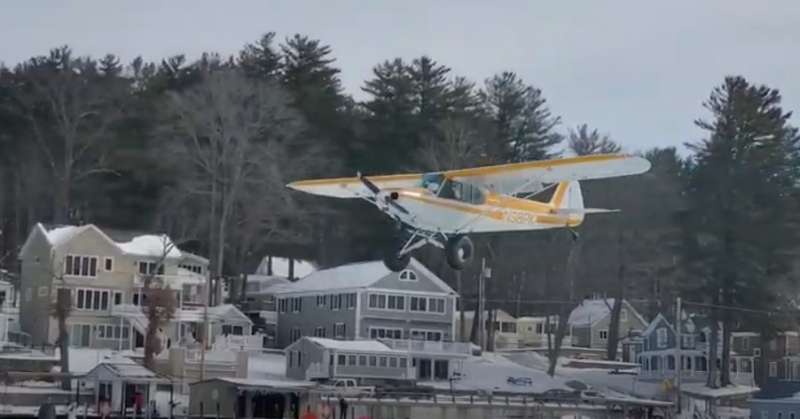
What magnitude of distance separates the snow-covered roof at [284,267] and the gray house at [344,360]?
73.6 ft

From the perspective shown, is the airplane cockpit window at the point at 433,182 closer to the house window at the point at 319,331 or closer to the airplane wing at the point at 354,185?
the airplane wing at the point at 354,185

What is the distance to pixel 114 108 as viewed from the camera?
7025cm

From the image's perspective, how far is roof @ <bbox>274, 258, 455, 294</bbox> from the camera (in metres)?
61.9

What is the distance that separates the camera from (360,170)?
229 feet

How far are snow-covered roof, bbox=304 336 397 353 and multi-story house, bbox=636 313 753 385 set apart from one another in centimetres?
1470

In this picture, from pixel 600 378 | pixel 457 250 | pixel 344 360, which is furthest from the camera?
pixel 600 378

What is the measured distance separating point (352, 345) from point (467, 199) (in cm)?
2870

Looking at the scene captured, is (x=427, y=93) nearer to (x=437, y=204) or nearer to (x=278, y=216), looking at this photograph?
(x=278, y=216)

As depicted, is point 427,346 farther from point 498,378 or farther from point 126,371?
point 126,371

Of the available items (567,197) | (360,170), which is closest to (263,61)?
(360,170)

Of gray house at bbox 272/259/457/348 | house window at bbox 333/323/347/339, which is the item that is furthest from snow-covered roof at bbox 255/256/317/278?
house window at bbox 333/323/347/339

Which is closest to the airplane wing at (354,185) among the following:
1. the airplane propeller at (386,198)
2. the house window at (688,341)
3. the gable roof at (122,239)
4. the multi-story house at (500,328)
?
the airplane propeller at (386,198)

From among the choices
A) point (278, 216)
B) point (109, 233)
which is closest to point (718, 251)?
point (278, 216)

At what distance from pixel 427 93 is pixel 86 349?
2362 cm
